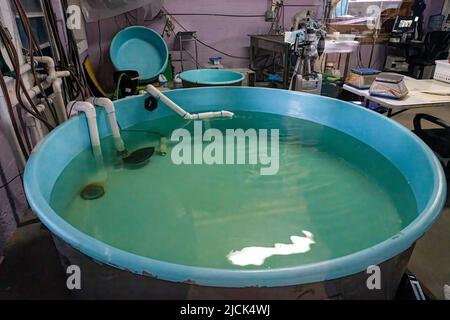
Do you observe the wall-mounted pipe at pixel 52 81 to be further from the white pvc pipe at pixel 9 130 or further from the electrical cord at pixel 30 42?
the white pvc pipe at pixel 9 130

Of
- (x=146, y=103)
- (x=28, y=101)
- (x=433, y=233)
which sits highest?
(x=28, y=101)

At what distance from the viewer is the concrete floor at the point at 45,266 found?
1.27 meters

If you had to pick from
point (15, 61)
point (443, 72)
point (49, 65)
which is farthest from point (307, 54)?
point (15, 61)

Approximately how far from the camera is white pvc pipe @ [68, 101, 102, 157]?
64.6 inches

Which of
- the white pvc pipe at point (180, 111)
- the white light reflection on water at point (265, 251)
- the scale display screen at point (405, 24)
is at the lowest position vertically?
the white light reflection on water at point (265, 251)

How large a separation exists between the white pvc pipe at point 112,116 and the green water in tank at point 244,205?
58 millimetres

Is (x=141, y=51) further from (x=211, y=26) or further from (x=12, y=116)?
(x=12, y=116)

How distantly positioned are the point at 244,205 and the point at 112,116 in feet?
3.43

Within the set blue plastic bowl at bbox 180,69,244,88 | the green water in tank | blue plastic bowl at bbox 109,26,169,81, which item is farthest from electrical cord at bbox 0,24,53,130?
blue plastic bowl at bbox 109,26,169,81

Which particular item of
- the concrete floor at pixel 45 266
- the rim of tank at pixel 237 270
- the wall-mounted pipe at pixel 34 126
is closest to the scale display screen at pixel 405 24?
the concrete floor at pixel 45 266

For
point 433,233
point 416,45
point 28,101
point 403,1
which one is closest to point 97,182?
point 28,101

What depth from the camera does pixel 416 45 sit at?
163 inches

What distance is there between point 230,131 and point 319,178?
32.4 inches

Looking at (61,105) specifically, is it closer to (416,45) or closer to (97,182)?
(97,182)
